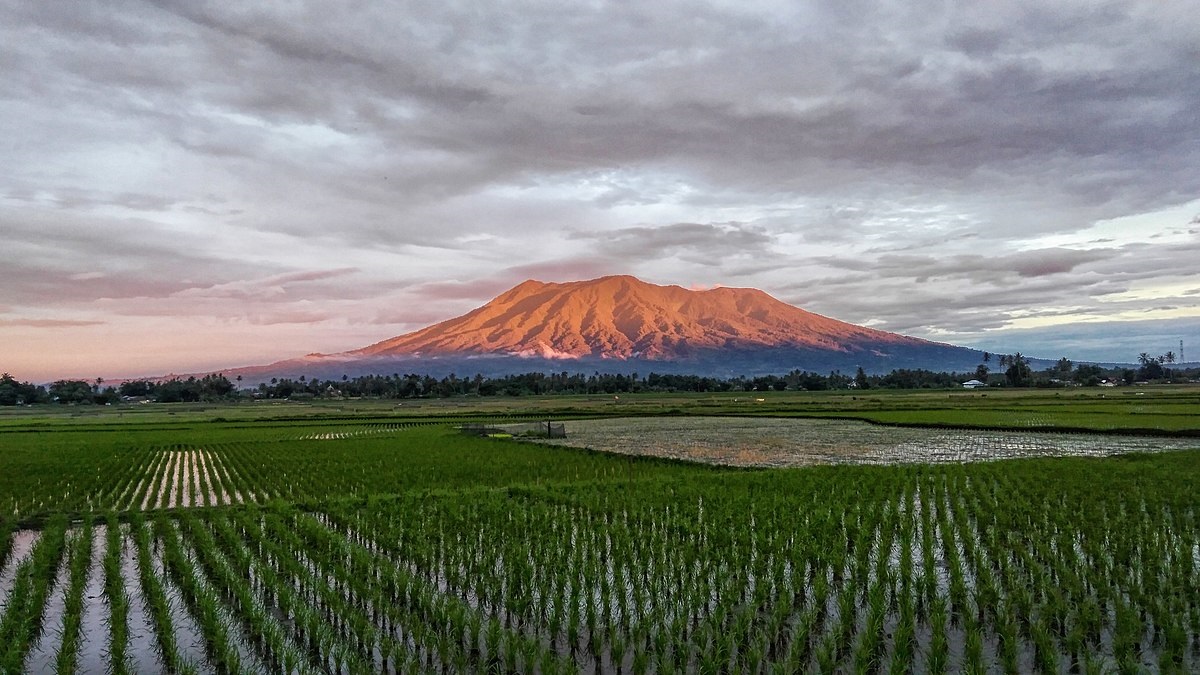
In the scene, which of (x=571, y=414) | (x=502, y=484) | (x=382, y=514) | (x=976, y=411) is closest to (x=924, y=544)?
(x=382, y=514)

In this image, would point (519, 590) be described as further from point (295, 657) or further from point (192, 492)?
point (192, 492)

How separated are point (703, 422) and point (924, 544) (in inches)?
1260

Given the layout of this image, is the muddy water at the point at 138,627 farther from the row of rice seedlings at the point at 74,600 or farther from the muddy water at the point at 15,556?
the muddy water at the point at 15,556

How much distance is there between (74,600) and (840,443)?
23.7 m

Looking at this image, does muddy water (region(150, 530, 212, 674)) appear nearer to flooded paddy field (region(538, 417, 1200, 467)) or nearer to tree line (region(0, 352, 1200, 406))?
flooded paddy field (region(538, 417, 1200, 467))

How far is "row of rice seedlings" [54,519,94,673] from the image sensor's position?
6332mm

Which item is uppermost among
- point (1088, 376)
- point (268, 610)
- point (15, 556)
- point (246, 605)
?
point (1088, 376)

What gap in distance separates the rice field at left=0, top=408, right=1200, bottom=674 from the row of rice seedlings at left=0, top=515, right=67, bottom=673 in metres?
0.04

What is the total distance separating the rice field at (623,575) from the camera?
627cm

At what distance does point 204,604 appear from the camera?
24.4ft

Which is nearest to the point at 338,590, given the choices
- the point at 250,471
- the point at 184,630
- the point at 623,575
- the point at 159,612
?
the point at 184,630

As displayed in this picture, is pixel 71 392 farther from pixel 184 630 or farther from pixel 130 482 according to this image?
pixel 184 630

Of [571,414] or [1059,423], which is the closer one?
[1059,423]

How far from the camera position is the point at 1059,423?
32531 mm
